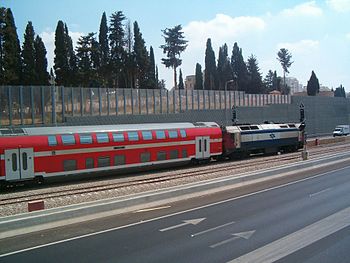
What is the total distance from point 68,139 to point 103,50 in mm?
52394

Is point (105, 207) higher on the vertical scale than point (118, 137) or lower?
lower

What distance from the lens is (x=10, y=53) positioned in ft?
173

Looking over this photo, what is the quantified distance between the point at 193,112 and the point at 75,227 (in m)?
39.9

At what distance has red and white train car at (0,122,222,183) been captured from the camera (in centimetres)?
2062

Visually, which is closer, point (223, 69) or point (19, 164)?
point (19, 164)

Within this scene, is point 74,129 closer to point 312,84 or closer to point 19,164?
point 19,164

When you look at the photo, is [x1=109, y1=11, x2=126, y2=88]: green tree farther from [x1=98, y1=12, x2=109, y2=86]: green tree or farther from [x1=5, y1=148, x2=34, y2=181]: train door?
[x1=5, y1=148, x2=34, y2=181]: train door

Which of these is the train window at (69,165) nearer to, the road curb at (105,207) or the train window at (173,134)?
the train window at (173,134)

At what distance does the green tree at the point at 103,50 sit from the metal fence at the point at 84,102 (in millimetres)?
22912

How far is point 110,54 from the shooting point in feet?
237

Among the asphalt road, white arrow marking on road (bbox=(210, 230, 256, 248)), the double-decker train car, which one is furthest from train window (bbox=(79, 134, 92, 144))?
white arrow marking on road (bbox=(210, 230, 256, 248))

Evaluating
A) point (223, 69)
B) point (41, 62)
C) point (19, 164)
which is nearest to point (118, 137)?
point (19, 164)

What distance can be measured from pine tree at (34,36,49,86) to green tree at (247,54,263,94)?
2299 inches

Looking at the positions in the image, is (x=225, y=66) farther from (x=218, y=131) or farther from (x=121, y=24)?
(x=218, y=131)
